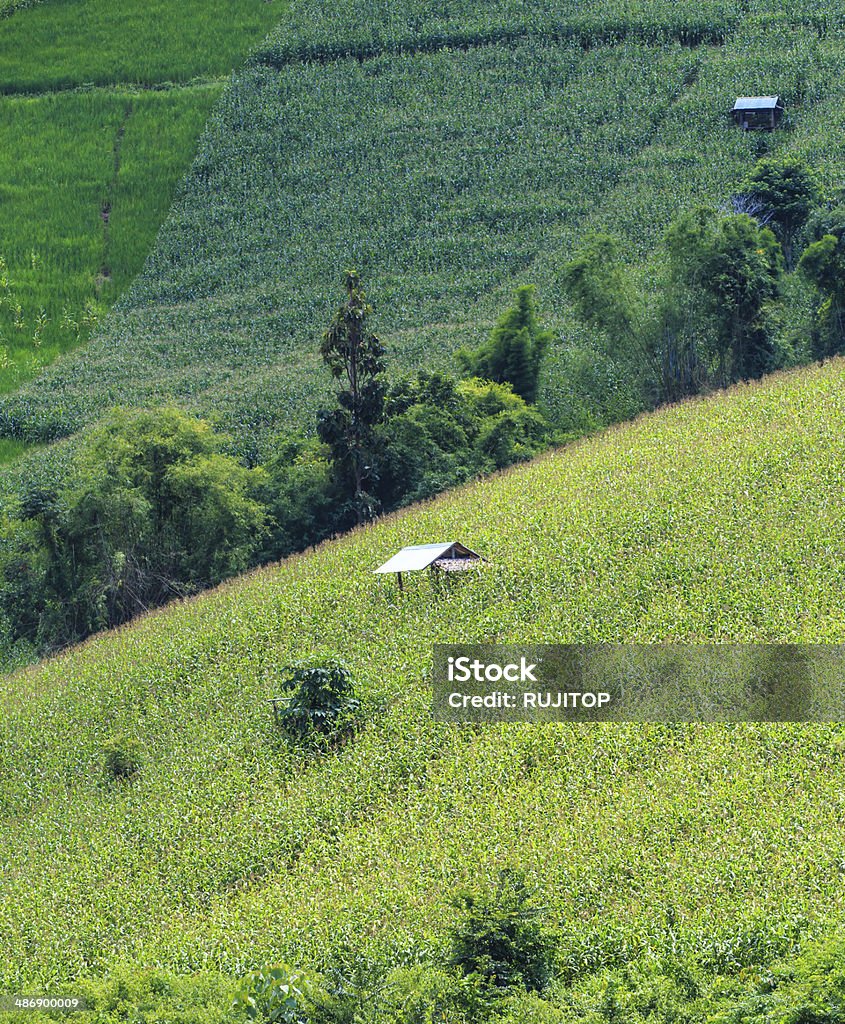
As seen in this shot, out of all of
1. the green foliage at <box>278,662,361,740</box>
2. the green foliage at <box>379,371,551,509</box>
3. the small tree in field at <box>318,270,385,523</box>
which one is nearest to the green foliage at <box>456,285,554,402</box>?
the green foliage at <box>379,371,551,509</box>

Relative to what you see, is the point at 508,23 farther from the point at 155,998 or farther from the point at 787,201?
the point at 155,998

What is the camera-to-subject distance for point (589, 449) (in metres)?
41.4

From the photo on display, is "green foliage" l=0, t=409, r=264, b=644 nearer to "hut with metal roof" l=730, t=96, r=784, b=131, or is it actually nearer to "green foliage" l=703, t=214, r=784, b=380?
"green foliage" l=703, t=214, r=784, b=380

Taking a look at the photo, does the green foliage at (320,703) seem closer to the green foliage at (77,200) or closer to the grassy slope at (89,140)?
the green foliage at (77,200)

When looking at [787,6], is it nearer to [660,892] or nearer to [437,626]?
[437,626]

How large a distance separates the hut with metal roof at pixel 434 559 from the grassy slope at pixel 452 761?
1.78 ft

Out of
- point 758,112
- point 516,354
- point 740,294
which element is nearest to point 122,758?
point 516,354

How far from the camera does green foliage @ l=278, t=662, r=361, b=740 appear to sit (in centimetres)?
2703

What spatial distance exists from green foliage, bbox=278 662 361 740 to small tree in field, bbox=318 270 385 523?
18.3m

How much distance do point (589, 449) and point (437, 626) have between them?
1295cm

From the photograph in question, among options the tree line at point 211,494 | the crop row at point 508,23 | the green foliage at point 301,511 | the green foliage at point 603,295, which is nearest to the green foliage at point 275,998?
the tree line at point 211,494

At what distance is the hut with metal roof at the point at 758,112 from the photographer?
3221 inches

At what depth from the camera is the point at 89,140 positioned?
102625 millimetres

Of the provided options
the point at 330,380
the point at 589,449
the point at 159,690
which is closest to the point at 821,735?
the point at 159,690
